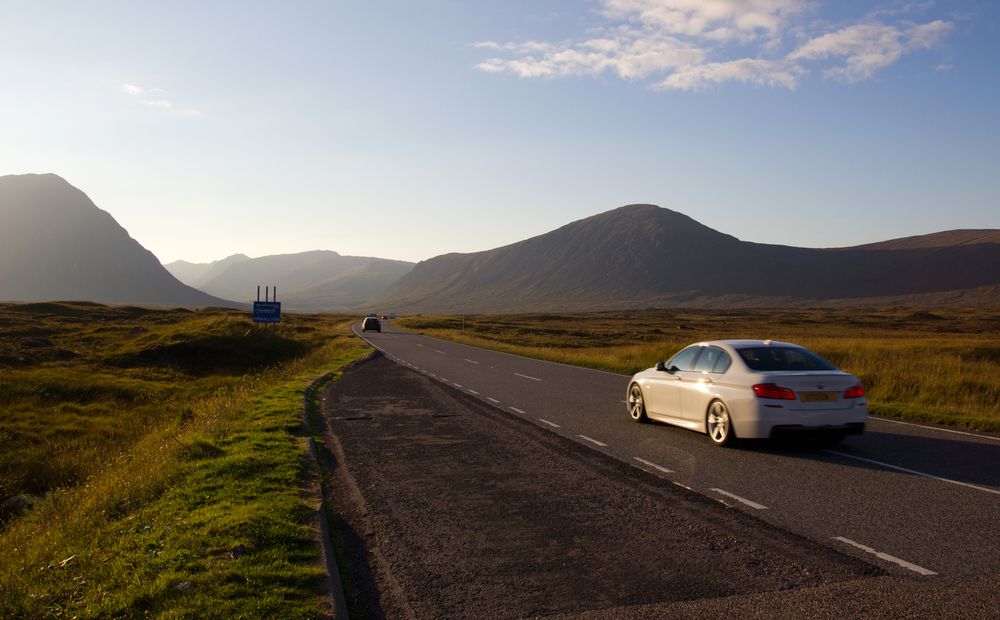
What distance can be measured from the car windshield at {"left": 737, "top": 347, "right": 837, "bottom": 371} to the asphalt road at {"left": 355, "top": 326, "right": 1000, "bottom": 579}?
1.19 meters

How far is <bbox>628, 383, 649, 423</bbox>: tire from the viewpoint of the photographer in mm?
13469

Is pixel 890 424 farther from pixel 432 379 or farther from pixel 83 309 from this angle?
pixel 83 309

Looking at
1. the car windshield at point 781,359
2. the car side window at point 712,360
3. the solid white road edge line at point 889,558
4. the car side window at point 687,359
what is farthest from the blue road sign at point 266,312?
the solid white road edge line at point 889,558

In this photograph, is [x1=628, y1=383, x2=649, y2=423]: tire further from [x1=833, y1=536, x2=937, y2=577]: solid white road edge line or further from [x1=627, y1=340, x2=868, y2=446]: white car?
[x1=833, y1=536, x2=937, y2=577]: solid white road edge line

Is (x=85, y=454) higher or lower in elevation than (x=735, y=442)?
lower

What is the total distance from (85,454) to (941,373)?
63.4ft

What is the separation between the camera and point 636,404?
44.9ft

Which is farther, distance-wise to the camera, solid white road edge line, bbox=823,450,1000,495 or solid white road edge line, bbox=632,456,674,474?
solid white road edge line, bbox=632,456,674,474

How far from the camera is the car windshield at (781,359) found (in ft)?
36.1

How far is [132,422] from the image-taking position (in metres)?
19.9

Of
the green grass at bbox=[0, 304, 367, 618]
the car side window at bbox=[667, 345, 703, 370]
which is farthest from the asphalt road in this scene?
the green grass at bbox=[0, 304, 367, 618]

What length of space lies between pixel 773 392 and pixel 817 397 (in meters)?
0.59

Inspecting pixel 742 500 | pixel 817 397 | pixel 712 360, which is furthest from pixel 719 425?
pixel 742 500

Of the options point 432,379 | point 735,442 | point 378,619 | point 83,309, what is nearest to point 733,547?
point 378,619
